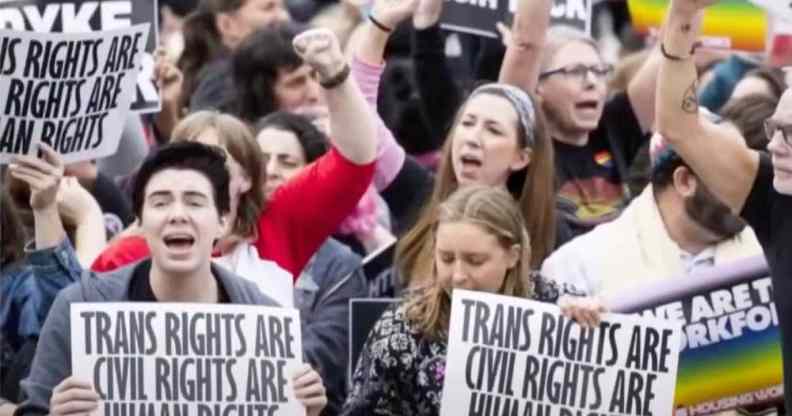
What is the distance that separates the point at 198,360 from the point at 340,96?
1.10 meters

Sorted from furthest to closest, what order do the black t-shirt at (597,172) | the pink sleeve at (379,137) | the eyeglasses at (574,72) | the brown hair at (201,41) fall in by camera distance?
the brown hair at (201,41) < the eyeglasses at (574,72) < the black t-shirt at (597,172) < the pink sleeve at (379,137)

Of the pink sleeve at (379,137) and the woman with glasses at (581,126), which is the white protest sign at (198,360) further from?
the woman with glasses at (581,126)

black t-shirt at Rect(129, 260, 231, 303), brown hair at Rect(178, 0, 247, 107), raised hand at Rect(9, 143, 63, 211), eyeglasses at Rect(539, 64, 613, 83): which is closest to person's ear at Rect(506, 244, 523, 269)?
black t-shirt at Rect(129, 260, 231, 303)

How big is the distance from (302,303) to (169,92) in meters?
3.17

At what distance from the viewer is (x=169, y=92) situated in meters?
12.7

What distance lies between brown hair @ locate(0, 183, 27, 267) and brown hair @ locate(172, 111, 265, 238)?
54 cm

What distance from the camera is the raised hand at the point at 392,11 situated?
10031 millimetres

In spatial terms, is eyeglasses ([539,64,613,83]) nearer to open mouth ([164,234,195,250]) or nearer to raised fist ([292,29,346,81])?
raised fist ([292,29,346,81])

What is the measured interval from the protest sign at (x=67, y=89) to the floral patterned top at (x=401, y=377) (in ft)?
4.64

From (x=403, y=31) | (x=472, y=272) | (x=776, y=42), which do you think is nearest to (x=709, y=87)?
(x=776, y=42)

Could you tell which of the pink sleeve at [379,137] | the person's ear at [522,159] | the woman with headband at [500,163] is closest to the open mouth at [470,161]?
the woman with headband at [500,163]

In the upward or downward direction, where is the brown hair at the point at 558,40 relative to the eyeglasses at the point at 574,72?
upward

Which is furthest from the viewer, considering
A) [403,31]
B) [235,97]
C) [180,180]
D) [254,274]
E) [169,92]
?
[403,31]

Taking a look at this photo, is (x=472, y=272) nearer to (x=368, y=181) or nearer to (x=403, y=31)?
(x=368, y=181)
